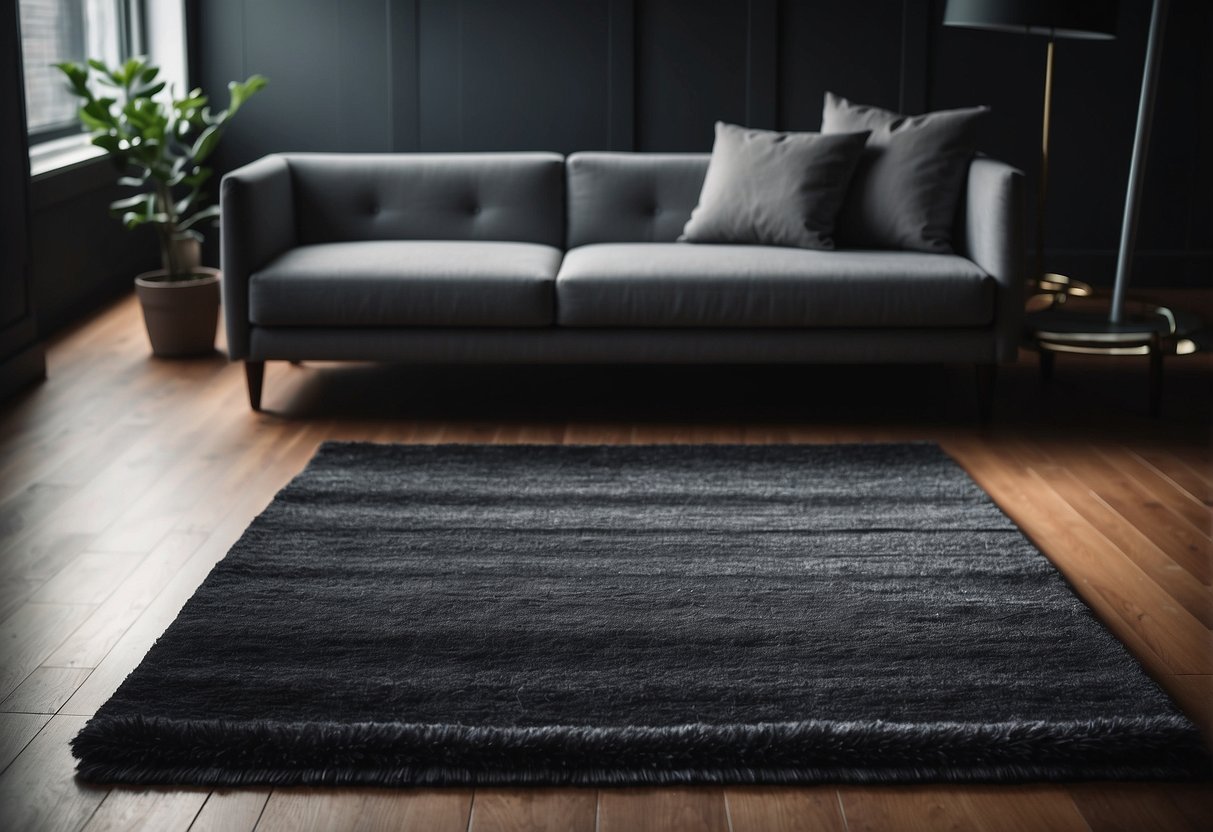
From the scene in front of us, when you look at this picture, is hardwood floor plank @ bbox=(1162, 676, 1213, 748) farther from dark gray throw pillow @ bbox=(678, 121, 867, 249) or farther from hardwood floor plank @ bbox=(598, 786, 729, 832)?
dark gray throw pillow @ bbox=(678, 121, 867, 249)

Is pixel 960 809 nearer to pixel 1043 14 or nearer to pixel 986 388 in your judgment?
pixel 986 388

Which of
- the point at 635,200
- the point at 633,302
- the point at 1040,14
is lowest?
the point at 633,302

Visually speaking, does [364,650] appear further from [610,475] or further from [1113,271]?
[1113,271]

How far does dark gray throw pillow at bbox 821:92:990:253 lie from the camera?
395 cm

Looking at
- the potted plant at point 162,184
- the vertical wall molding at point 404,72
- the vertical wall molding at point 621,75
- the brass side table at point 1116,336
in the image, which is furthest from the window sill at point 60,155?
the brass side table at point 1116,336

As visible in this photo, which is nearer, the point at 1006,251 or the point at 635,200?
the point at 1006,251

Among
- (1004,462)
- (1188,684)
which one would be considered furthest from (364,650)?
(1004,462)

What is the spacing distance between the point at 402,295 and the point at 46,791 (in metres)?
2.01

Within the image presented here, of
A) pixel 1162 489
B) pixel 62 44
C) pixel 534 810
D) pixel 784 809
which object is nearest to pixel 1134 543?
pixel 1162 489

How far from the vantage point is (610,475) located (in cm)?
322

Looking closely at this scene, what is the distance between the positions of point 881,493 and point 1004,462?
494 millimetres

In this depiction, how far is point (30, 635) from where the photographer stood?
7.68 ft

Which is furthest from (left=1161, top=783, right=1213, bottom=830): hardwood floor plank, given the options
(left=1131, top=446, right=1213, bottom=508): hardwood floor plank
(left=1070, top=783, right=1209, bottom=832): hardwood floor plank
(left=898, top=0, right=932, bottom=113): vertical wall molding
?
(left=898, top=0, right=932, bottom=113): vertical wall molding

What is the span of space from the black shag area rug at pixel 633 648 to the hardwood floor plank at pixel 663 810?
3 centimetres
